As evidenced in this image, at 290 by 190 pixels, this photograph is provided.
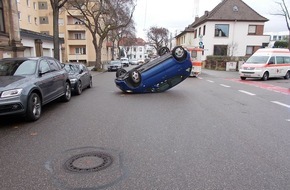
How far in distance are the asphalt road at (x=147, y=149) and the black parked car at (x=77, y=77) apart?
315 cm

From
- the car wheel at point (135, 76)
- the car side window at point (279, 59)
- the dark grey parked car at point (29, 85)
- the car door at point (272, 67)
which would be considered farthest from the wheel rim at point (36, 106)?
the car side window at point (279, 59)

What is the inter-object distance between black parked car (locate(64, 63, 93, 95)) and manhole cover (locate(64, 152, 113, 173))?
704 centimetres

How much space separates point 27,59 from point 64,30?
1896 inches

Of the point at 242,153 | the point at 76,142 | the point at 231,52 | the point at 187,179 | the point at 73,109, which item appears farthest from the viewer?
the point at 231,52

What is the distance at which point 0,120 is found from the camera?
6867mm

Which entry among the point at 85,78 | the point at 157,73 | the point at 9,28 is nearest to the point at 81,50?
the point at 9,28

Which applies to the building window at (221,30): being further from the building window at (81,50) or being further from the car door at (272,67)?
the building window at (81,50)

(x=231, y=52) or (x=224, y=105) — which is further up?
(x=231, y=52)

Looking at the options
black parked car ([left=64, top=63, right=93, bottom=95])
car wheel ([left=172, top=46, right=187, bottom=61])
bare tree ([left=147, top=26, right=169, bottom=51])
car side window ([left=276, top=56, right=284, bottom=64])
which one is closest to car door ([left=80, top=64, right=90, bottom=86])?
black parked car ([left=64, top=63, right=93, bottom=95])

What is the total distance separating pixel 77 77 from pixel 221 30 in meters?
33.7

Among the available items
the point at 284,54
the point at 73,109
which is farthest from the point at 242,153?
the point at 284,54

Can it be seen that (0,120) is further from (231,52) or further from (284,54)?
(231,52)

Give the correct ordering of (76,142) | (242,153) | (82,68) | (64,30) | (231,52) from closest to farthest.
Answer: (242,153) < (76,142) < (82,68) < (231,52) < (64,30)

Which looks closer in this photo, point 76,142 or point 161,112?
point 76,142
